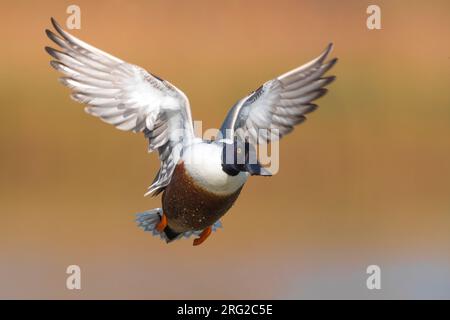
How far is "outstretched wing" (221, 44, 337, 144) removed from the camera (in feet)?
6.98

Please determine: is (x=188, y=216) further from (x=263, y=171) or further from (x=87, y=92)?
(x=87, y=92)

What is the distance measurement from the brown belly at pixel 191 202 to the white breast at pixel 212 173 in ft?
0.05

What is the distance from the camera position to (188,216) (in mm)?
1940

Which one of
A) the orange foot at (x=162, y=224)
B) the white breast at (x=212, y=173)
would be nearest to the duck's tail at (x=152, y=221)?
the orange foot at (x=162, y=224)

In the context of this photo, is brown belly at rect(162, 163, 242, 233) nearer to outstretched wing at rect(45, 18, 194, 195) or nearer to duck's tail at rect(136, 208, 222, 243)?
outstretched wing at rect(45, 18, 194, 195)

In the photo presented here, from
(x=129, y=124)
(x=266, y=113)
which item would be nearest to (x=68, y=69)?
(x=129, y=124)

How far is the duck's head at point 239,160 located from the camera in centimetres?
182

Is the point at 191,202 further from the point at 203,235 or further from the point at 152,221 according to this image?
the point at 152,221

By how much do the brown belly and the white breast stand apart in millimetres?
15

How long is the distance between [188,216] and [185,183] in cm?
9

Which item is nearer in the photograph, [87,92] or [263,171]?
[263,171]

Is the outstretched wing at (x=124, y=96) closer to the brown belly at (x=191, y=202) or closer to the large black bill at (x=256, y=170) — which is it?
the brown belly at (x=191, y=202)

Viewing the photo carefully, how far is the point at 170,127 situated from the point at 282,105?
0.33 m

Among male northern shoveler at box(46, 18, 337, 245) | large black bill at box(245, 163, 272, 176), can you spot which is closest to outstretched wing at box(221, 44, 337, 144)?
male northern shoveler at box(46, 18, 337, 245)
